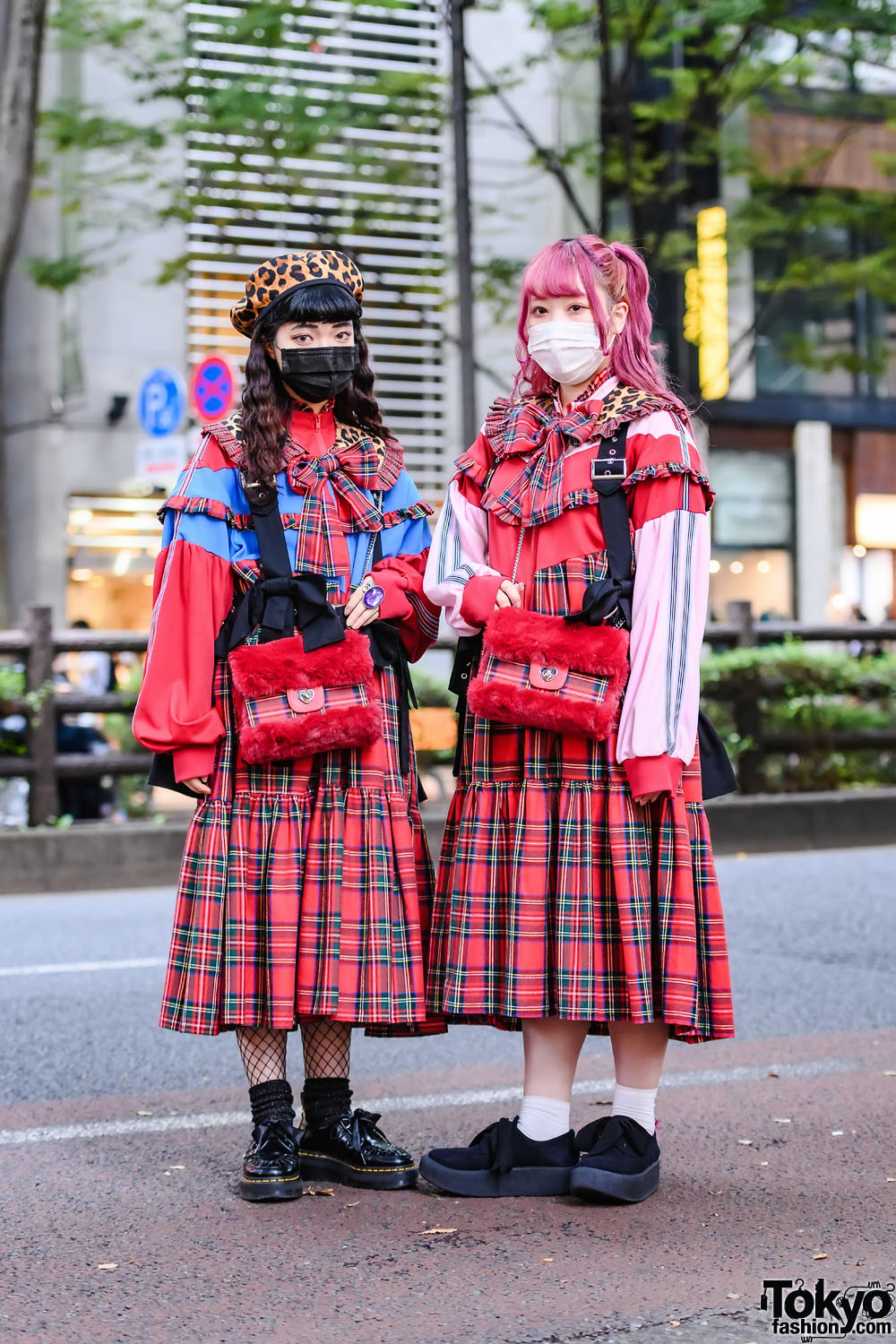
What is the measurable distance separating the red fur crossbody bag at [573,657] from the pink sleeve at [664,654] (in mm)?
43

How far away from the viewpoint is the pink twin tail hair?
12.3 ft

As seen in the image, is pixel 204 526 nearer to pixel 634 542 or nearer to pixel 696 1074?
pixel 634 542

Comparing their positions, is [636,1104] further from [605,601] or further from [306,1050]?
[605,601]

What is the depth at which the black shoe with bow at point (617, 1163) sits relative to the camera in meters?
3.57

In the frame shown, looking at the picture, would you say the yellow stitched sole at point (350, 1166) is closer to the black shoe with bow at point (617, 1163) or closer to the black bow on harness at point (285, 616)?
the black shoe with bow at point (617, 1163)

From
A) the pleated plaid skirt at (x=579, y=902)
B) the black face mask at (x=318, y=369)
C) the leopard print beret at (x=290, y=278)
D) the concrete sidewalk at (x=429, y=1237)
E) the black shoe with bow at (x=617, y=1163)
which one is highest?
the leopard print beret at (x=290, y=278)

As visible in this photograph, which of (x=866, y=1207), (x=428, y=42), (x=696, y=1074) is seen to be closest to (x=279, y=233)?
(x=428, y=42)

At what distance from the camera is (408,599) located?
12.8 feet

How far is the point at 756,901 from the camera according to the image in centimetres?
863

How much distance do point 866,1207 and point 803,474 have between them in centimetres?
2378

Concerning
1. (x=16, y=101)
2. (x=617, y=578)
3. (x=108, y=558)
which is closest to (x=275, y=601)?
(x=617, y=578)

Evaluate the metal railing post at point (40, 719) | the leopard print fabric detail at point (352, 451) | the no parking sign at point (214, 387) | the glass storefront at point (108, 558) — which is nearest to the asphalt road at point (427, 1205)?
the leopard print fabric detail at point (352, 451)

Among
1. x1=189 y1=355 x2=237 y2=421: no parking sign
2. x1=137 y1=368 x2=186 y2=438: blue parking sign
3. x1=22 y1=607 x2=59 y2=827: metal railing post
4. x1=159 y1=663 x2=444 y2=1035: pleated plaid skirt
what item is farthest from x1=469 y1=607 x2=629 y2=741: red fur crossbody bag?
x1=137 y1=368 x2=186 y2=438: blue parking sign

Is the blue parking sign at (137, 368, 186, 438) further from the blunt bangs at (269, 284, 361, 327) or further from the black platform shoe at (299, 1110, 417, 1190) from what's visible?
the black platform shoe at (299, 1110, 417, 1190)
